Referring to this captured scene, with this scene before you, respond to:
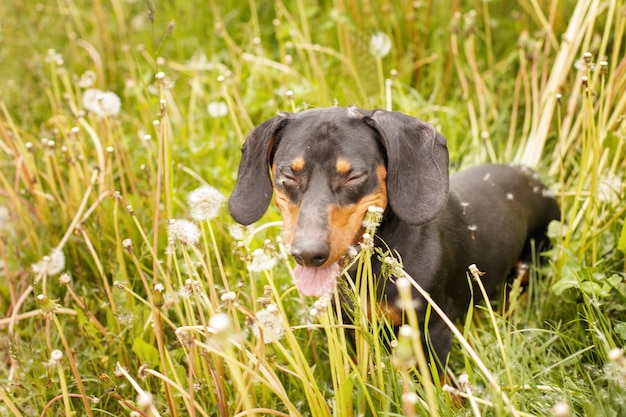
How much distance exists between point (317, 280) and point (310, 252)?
18 centimetres

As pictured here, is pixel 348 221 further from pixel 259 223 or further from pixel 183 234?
pixel 259 223

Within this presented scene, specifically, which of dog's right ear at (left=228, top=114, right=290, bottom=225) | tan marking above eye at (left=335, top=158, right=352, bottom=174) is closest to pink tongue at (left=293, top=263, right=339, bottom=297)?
tan marking above eye at (left=335, top=158, right=352, bottom=174)

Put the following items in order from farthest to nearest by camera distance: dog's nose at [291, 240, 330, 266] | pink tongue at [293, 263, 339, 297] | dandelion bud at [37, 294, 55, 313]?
pink tongue at [293, 263, 339, 297], dog's nose at [291, 240, 330, 266], dandelion bud at [37, 294, 55, 313]

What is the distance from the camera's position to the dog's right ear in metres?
2.25

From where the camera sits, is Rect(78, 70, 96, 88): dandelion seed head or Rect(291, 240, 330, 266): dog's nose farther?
Rect(78, 70, 96, 88): dandelion seed head

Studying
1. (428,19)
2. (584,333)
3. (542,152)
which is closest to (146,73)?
(428,19)

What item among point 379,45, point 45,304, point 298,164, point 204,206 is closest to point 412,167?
point 298,164

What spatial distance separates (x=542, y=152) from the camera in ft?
11.9

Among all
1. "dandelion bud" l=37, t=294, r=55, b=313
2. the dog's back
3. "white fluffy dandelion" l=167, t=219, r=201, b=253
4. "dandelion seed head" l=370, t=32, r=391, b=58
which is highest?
"dandelion seed head" l=370, t=32, r=391, b=58

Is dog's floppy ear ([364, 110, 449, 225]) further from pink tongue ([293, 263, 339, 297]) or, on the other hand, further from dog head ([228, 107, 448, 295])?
pink tongue ([293, 263, 339, 297])

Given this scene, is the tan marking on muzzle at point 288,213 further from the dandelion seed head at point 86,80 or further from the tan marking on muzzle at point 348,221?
the dandelion seed head at point 86,80

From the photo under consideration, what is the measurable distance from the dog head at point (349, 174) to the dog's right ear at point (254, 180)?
8 centimetres

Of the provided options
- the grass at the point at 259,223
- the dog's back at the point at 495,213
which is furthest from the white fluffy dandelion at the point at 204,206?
the dog's back at the point at 495,213

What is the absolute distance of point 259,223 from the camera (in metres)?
3.14
